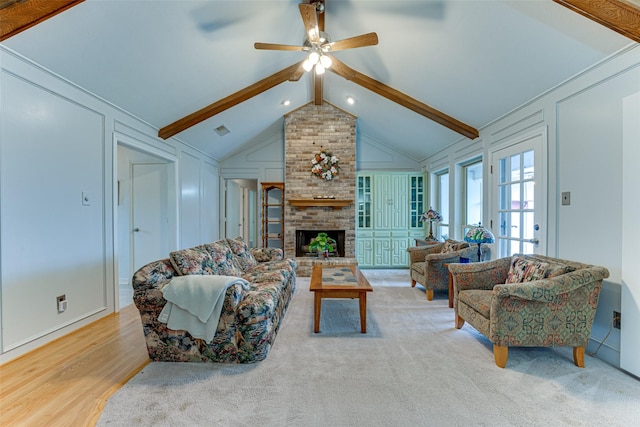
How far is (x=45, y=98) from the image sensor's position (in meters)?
2.72

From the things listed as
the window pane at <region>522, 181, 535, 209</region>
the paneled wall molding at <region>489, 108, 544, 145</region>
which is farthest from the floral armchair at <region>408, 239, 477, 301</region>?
the paneled wall molding at <region>489, 108, 544, 145</region>

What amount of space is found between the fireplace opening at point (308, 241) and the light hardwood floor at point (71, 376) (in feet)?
12.1

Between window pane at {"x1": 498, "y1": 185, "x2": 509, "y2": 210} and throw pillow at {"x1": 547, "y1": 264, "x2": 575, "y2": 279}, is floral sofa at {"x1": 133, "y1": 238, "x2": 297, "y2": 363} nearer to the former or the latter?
throw pillow at {"x1": 547, "y1": 264, "x2": 575, "y2": 279}

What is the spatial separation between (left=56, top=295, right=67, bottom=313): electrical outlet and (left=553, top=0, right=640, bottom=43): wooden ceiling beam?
180 inches

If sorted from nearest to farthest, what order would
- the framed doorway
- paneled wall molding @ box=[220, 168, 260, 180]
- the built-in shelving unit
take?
the framed doorway, the built-in shelving unit, paneled wall molding @ box=[220, 168, 260, 180]

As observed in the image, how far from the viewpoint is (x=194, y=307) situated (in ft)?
7.38

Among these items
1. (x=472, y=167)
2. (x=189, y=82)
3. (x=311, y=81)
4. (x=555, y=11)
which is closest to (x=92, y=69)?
(x=189, y=82)

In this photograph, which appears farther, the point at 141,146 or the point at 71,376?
the point at 141,146

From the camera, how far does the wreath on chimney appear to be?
20.9ft

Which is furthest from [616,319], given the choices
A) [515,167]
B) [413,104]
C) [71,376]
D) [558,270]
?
[71,376]

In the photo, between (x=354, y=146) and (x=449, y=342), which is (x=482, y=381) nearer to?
(x=449, y=342)

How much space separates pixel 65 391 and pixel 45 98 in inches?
92.8

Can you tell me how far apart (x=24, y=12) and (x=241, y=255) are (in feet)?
9.34

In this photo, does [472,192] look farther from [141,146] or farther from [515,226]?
[141,146]
